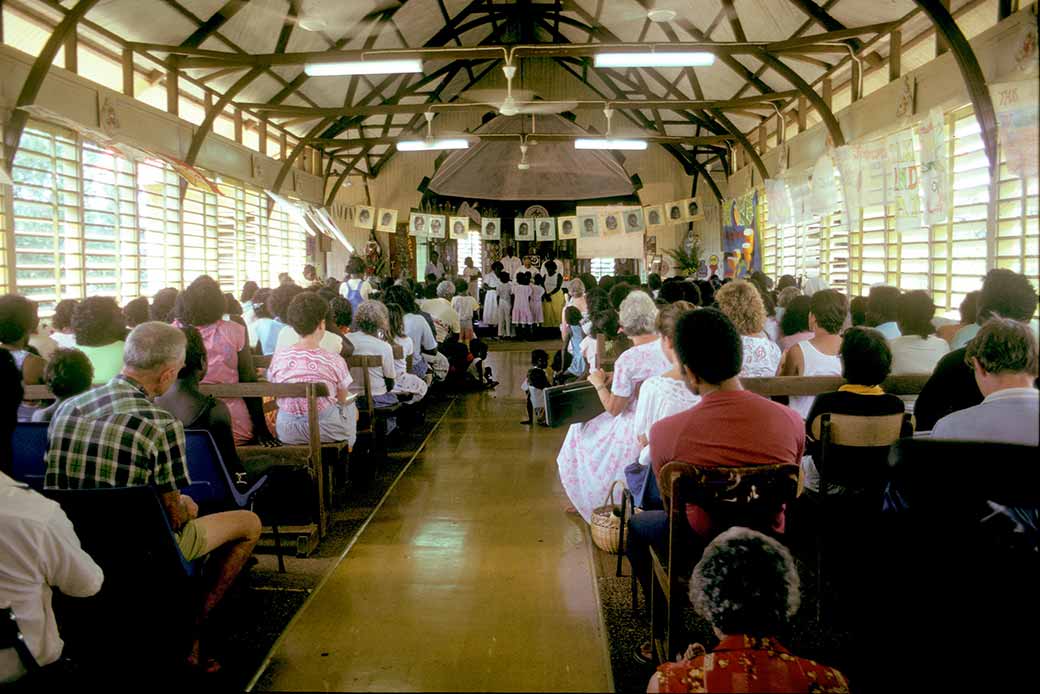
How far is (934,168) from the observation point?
18.9 ft

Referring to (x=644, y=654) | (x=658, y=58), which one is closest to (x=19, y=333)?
(x=644, y=654)

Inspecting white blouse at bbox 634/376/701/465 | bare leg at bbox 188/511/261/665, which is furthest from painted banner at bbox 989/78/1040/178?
bare leg at bbox 188/511/261/665

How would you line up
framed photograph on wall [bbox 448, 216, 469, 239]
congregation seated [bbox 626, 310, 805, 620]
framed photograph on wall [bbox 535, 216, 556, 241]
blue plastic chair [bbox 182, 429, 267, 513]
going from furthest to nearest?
framed photograph on wall [bbox 535, 216, 556, 241], framed photograph on wall [bbox 448, 216, 469, 239], blue plastic chair [bbox 182, 429, 267, 513], congregation seated [bbox 626, 310, 805, 620]

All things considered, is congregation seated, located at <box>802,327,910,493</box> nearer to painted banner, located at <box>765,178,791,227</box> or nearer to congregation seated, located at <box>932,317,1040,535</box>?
congregation seated, located at <box>932,317,1040,535</box>

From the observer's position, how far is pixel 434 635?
110 inches

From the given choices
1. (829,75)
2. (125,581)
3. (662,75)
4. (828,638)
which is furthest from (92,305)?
(662,75)

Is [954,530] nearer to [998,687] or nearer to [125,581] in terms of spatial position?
[998,687]

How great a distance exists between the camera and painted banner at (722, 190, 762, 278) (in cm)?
1267

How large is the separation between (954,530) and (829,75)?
829 cm

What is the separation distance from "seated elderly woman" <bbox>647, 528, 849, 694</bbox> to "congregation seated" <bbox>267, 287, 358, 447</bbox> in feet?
9.38

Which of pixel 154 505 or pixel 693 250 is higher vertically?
pixel 693 250

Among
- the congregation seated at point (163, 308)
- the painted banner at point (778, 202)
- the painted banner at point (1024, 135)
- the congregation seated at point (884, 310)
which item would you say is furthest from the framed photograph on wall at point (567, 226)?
the painted banner at point (1024, 135)

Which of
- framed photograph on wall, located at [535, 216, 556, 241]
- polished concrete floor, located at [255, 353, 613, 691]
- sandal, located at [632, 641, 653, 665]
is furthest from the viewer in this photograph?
framed photograph on wall, located at [535, 216, 556, 241]

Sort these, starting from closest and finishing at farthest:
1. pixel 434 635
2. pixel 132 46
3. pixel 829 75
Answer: pixel 434 635 < pixel 132 46 < pixel 829 75
